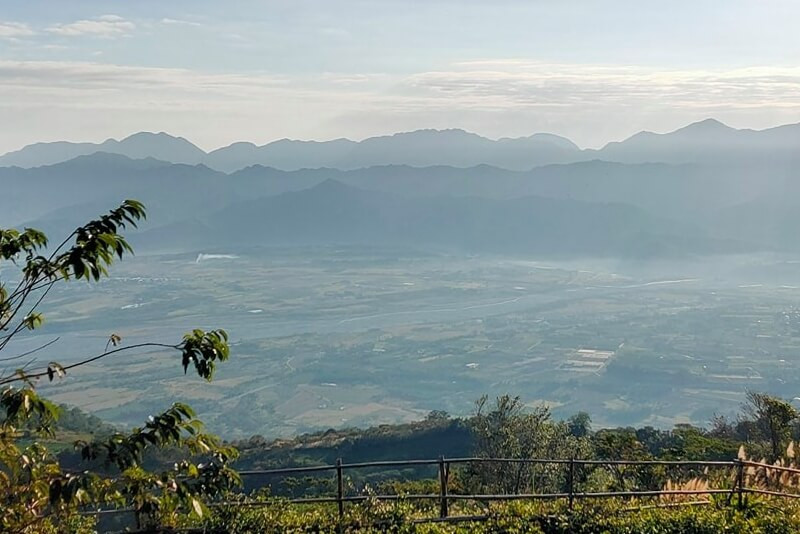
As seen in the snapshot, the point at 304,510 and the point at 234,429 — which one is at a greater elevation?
the point at 304,510

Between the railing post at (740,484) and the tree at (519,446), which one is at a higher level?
the railing post at (740,484)

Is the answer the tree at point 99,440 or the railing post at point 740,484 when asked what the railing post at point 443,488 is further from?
the tree at point 99,440

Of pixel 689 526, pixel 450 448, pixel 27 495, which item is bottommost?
pixel 450 448

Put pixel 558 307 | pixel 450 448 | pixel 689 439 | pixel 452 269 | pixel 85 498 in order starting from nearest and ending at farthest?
pixel 85 498, pixel 689 439, pixel 450 448, pixel 558 307, pixel 452 269

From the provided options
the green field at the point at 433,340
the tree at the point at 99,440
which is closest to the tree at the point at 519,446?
the tree at the point at 99,440

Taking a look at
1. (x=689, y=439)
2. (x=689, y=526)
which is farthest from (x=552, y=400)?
(x=689, y=526)

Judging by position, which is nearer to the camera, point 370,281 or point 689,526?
point 689,526

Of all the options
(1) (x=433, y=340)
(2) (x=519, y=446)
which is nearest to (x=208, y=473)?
(2) (x=519, y=446)

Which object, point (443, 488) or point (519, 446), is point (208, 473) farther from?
point (519, 446)

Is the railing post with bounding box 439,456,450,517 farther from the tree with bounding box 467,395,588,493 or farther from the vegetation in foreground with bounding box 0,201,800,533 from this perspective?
the tree with bounding box 467,395,588,493

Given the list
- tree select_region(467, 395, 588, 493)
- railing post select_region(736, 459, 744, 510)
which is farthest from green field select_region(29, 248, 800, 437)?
railing post select_region(736, 459, 744, 510)

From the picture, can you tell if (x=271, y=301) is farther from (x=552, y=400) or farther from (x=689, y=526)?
(x=689, y=526)

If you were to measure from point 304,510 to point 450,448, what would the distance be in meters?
23.4

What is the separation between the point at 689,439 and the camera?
19.9 m
